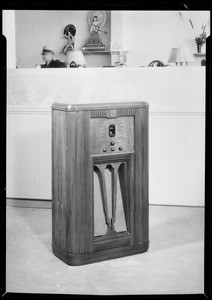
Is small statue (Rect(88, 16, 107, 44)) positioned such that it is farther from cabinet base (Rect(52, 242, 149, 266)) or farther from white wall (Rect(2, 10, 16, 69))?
cabinet base (Rect(52, 242, 149, 266))

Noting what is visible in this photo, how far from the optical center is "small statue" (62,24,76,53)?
9.13m

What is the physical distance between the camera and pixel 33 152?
442 centimetres

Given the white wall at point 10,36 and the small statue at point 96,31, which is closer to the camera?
the white wall at point 10,36

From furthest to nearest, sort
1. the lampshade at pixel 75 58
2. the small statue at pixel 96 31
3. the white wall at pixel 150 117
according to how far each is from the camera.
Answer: the small statue at pixel 96 31
the lampshade at pixel 75 58
the white wall at pixel 150 117

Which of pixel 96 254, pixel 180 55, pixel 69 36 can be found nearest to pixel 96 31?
pixel 69 36

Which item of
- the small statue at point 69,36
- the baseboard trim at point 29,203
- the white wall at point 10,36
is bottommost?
the baseboard trim at point 29,203

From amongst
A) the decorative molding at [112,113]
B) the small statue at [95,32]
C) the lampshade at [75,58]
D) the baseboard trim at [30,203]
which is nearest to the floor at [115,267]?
the baseboard trim at [30,203]

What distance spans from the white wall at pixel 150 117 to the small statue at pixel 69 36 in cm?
498

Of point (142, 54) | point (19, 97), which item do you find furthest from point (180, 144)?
point (142, 54)

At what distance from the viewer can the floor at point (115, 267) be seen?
262 centimetres

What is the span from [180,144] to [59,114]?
1.62 metres

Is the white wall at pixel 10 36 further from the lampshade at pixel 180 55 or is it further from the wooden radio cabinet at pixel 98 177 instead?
the lampshade at pixel 180 55

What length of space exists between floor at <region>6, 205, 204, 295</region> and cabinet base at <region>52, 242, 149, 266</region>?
0.03 m
